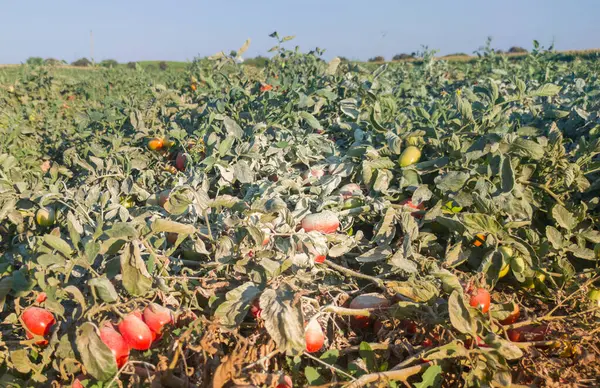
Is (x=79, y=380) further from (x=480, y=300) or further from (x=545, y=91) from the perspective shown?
(x=545, y=91)

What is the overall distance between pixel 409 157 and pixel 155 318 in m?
1.35

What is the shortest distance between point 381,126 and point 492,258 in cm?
94

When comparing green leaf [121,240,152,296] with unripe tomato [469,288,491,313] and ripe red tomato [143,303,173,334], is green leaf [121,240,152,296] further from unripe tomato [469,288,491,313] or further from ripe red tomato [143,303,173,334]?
unripe tomato [469,288,491,313]

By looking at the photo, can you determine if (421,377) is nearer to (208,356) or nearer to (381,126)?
(208,356)

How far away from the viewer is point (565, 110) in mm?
2766

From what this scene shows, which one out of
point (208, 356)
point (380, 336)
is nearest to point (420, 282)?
point (380, 336)

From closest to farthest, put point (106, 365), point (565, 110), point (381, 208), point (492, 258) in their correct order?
point (106, 365) < point (492, 258) < point (381, 208) < point (565, 110)

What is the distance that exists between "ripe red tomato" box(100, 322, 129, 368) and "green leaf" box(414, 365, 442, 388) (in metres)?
0.89

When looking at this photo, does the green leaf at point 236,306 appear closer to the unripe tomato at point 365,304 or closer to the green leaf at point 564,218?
the unripe tomato at point 365,304

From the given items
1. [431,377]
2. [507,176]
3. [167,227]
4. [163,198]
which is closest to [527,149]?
[507,176]

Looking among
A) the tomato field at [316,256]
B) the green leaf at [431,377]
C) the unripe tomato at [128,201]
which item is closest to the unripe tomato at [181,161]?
the tomato field at [316,256]

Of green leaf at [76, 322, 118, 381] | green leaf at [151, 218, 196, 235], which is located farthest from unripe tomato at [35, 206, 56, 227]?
green leaf at [76, 322, 118, 381]

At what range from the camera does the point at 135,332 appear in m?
1.57

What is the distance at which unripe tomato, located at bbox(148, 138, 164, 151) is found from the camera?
301 centimetres
